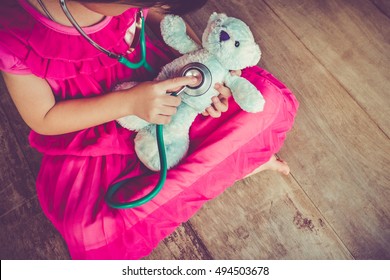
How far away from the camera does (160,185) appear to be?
0.56 metres

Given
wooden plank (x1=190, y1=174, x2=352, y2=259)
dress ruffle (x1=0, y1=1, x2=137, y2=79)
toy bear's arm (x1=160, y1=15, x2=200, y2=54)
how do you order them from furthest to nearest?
wooden plank (x1=190, y1=174, x2=352, y2=259)
toy bear's arm (x1=160, y1=15, x2=200, y2=54)
dress ruffle (x1=0, y1=1, x2=137, y2=79)

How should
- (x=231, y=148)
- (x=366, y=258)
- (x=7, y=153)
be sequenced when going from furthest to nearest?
(x=7, y=153) < (x=366, y=258) < (x=231, y=148)

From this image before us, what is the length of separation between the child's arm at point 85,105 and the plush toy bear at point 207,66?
0.04 meters

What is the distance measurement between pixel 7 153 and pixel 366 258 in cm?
102

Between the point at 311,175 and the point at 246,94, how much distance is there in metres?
0.40

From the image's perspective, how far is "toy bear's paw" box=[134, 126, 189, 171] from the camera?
62 centimetres

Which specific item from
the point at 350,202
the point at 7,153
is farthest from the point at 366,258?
the point at 7,153

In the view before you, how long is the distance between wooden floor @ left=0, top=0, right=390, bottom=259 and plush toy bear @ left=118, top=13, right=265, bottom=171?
0.99 ft

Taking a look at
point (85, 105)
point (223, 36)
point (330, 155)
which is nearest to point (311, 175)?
point (330, 155)

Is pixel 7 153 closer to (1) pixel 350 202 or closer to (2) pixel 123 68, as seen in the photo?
(2) pixel 123 68

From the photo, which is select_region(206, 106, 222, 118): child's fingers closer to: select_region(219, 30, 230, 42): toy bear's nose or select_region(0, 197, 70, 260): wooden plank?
select_region(219, 30, 230, 42): toy bear's nose

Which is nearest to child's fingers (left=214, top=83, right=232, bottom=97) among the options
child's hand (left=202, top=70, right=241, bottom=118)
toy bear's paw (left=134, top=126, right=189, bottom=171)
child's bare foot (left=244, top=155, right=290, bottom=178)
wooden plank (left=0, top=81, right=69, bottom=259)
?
child's hand (left=202, top=70, right=241, bottom=118)

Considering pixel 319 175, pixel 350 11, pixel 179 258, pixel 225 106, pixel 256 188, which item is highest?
pixel 350 11

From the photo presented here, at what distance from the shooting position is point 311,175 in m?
0.86
